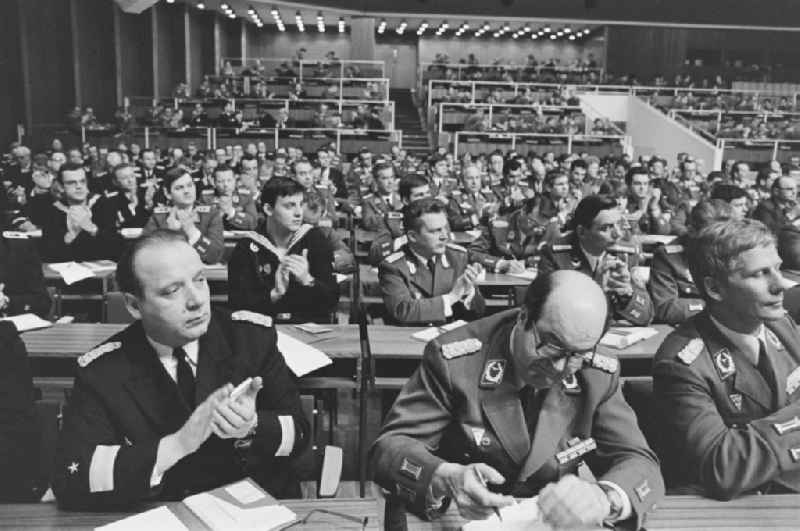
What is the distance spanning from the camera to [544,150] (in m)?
14.4

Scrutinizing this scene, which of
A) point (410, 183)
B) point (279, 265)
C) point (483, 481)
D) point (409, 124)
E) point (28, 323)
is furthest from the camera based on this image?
point (409, 124)

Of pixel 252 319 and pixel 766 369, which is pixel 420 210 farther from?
pixel 766 369

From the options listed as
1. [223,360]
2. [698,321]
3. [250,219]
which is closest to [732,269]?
[698,321]

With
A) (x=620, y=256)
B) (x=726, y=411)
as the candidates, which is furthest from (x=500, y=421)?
(x=620, y=256)

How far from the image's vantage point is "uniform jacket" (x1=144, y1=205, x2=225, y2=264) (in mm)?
5023

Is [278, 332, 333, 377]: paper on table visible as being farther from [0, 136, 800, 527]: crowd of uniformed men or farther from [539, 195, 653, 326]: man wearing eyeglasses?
[539, 195, 653, 326]: man wearing eyeglasses

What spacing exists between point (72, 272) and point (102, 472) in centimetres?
274

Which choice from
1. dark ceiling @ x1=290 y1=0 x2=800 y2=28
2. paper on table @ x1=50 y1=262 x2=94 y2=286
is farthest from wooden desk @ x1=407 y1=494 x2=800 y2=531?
dark ceiling @ x1=290 y1=0 x2=800 y2=28

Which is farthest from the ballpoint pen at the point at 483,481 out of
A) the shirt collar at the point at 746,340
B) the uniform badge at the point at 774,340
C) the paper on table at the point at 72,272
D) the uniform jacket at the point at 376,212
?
the uniform jacket at the point at 376,212

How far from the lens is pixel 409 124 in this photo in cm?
2014

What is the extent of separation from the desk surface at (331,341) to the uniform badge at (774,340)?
809 mm

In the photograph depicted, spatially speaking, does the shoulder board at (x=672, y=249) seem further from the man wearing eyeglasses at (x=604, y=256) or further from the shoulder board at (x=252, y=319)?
the shoulder board at (x=252, y=319)

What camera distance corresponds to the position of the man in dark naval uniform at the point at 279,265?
11.9 feet

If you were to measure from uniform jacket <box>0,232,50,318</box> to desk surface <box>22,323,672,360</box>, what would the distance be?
765mm
